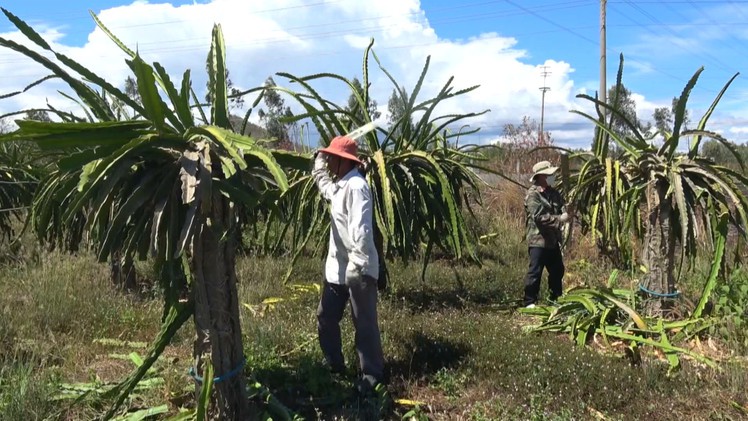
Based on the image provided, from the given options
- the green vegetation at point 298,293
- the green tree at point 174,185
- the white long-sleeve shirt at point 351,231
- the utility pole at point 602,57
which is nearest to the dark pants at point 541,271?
the green vegetation at point 298,293

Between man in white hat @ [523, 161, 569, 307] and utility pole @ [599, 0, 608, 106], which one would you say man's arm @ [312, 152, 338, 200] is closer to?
man in white hat @ [523, 161, 569, 307]

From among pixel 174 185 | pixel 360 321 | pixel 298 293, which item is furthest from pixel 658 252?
pixel 174 185

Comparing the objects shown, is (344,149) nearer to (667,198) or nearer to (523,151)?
(667,198)

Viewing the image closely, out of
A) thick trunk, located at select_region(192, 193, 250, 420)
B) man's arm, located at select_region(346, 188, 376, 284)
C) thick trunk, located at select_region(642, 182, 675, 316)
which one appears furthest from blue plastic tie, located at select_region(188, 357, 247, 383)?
thick trunk, located at select_region(642, 182, 675, 316)

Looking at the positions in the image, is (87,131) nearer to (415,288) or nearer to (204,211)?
(204,211)

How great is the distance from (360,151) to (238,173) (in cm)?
284

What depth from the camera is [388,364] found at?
4.44m

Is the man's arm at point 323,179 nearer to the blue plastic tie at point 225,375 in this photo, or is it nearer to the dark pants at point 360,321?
the dark pants at point 360,321

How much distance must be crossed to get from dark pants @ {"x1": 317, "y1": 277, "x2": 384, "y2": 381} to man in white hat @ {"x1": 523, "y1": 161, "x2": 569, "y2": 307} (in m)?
2.83

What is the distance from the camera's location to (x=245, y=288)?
6.64 meters

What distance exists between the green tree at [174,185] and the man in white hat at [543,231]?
3925mm

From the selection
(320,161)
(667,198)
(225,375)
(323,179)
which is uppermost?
(320,161)

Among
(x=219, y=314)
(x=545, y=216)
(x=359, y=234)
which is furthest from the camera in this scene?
(x=545, y=216)

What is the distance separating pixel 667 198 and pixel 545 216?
1444 mm
